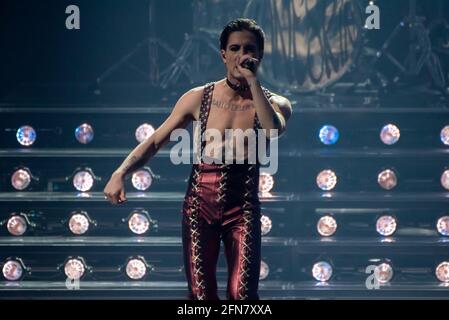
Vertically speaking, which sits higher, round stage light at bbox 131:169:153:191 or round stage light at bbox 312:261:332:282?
round stage light at bbox 131:169:153:191

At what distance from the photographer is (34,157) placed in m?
6.88

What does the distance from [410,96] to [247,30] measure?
2291mm

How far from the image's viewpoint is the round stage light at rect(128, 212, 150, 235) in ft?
22.3

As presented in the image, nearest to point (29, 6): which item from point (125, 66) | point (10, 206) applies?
point (125, 66)

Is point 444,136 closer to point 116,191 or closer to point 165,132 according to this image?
point 165,132

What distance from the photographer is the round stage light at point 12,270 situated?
6758mm

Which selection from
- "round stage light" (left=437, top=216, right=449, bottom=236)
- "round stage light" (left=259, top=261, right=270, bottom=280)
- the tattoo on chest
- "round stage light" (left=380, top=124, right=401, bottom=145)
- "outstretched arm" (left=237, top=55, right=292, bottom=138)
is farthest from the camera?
"round stage light" (left=380, top=124, right=401, bottom=145)

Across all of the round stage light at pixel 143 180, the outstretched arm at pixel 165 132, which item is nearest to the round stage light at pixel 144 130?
the round stage light at pixel 143 180

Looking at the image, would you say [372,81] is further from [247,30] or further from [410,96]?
[247,30]

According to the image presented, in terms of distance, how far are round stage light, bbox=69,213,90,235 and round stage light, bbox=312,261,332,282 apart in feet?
4.78

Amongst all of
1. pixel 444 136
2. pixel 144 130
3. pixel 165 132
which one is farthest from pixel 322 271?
pixel 165 132

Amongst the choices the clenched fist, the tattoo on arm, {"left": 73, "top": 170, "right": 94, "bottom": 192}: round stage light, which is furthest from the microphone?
{"left": 73, "top": 170, "right": 94, "bottom": 192}: round stage light

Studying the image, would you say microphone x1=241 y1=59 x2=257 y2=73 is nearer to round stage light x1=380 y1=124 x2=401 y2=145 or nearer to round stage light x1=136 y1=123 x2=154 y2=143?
round stage light x1=136 y1=123 x2=154 y2=143
